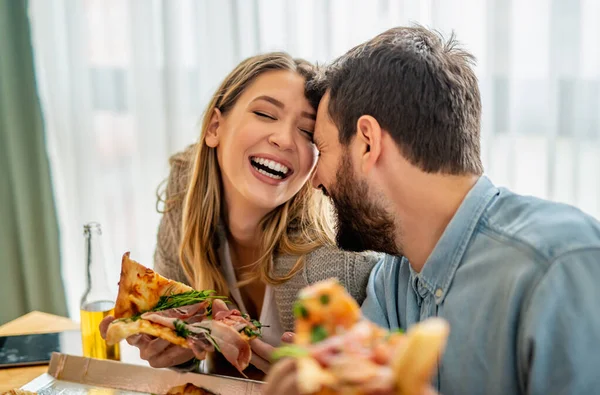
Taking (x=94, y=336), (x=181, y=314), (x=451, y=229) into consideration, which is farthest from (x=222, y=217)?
(x=451, y=229)

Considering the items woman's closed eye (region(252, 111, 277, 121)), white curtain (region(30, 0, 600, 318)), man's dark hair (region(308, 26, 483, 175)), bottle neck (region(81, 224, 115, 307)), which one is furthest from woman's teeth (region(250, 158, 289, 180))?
white curtain (region(30, 0, 600, 318))

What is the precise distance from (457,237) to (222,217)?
94cm

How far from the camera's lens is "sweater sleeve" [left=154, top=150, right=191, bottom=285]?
6.78 feet

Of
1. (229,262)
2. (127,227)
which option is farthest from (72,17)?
(229,262)

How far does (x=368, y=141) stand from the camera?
4.30 ft

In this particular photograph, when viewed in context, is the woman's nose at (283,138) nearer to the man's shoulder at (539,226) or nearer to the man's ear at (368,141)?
the man's ear at (368,141)

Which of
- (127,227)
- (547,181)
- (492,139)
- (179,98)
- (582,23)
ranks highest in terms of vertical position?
(582,23)

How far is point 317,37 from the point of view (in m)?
2.68

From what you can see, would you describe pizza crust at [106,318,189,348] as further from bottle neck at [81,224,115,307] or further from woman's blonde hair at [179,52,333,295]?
woman's blonde hair at [179,52,333,295]

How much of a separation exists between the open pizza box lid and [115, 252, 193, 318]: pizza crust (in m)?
0.13

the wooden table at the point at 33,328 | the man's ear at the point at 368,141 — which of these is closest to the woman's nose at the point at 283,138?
the man's ear at the point at 368,141

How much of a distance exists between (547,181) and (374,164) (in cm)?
138

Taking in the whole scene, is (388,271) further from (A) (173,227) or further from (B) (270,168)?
(A) (173,227)

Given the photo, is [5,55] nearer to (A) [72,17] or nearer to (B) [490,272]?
(A) [72,17]
